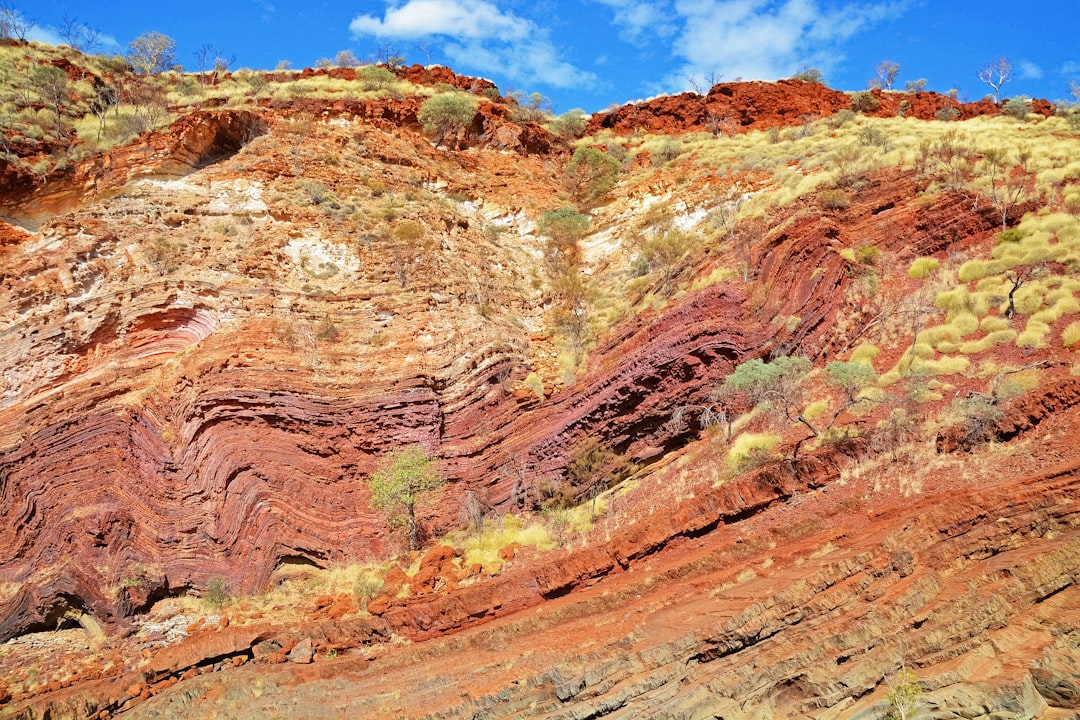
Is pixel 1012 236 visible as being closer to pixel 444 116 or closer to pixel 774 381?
pixel 774 381

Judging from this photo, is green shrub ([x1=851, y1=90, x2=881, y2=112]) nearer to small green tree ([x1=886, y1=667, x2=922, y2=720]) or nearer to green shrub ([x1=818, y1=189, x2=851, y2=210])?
green shrub ([x1=818, y1=189, x2=851, y2=210])

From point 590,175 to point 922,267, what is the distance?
788 inches

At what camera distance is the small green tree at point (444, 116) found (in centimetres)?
3438

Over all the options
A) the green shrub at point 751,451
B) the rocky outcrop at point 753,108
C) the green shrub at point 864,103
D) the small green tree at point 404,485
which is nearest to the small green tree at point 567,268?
the small green tree at point 404,485

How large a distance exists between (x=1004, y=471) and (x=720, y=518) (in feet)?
14.0

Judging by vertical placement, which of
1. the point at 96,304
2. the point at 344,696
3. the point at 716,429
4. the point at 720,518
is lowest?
the point at 344,696

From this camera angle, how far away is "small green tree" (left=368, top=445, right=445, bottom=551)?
16.1m

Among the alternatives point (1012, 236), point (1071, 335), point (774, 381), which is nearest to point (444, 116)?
point (774, 381)

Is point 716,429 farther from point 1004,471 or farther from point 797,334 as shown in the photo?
point 1004,471

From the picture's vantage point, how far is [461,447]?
1770cm

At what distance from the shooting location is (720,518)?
12.1 m

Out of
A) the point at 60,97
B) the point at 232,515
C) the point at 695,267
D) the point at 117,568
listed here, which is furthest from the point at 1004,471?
the point at 60,97

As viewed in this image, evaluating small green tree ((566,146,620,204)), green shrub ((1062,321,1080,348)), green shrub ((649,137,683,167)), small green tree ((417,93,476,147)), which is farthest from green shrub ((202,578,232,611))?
green shrub ((649,137,683,167))

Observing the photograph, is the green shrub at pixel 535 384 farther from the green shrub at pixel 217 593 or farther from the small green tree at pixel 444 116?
the small green tree at pixel 444 116
